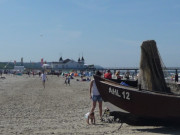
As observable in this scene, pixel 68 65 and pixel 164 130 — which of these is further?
pixel 68 65

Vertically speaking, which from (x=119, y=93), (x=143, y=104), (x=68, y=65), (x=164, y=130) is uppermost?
(x=68, y=65)

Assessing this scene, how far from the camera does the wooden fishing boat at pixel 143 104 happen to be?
26.3 feet

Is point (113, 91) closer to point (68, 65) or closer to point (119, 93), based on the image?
point (119, 93)

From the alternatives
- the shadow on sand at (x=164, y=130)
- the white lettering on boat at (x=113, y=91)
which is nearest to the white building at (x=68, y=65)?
the white lettering on boat at (x=113, y=91)

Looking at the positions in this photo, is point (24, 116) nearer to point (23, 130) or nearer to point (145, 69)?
point (23, 130)

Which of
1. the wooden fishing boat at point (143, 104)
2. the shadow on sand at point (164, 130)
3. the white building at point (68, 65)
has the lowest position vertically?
the shadow on sand at point (164, 130)

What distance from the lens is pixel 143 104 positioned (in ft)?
27.3

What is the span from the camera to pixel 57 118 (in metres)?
10.9

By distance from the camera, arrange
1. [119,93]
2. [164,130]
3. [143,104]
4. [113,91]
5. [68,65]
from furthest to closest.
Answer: [68,65] → [113,91] → [119,93] → [164,130] → [143,104]

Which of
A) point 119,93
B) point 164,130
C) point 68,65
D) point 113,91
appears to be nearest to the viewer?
point 164,130

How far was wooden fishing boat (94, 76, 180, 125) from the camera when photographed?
801 cm

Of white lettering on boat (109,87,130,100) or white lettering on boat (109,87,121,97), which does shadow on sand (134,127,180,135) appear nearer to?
white lettering on boat (109,87,130,100)

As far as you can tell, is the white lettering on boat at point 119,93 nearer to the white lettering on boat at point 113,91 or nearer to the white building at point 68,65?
the white lettering on boat at point 113,91

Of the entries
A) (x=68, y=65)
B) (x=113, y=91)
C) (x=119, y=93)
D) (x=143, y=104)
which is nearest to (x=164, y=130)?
(x=143, y=104)
